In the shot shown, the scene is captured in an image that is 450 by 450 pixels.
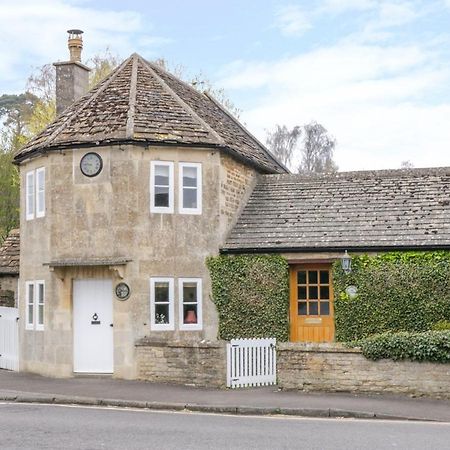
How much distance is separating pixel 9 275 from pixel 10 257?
659 mm

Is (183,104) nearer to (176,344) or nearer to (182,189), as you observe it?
(182,189)

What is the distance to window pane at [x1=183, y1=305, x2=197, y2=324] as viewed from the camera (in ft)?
66.1

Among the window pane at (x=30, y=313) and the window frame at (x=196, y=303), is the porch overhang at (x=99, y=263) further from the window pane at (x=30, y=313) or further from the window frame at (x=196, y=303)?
the window pane at (x=30, y=313)

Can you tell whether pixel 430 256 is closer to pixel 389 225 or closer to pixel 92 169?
pixel 389 225

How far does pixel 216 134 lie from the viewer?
68.7 feet

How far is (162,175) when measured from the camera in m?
20.2

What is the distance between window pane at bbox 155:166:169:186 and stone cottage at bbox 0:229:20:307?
6.23m

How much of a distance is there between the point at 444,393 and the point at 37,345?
1101 cm

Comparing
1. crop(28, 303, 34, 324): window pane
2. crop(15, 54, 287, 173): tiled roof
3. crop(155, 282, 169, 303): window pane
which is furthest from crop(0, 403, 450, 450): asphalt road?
crop(15, 54, 287, 173): tiled roof

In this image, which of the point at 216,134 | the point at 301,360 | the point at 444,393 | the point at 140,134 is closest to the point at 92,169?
the point at 140,134

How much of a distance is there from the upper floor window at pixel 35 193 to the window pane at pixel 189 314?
15.3ft

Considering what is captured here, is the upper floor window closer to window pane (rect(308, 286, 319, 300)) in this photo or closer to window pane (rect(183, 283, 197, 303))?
window pane (rect(183, 283, 197, 303))

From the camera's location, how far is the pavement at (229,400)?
13.6m

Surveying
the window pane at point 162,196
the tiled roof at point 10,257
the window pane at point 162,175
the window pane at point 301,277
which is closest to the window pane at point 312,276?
the window pane at point 301,277
